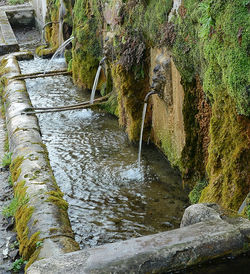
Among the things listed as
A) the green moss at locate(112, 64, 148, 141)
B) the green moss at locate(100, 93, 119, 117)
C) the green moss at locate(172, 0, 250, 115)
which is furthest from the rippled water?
the green moss at locate(172, 0, 250, 115)

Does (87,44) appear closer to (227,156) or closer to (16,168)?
(16,168)

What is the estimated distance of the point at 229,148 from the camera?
501 cm

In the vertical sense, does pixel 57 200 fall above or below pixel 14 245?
above

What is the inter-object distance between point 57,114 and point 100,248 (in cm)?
691

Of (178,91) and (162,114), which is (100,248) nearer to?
(178,91)

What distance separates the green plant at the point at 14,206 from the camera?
5.54 meters

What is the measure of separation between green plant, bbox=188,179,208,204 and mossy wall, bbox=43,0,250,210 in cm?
10

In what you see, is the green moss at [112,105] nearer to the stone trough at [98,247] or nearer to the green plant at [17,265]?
the stone trough at [98,247]

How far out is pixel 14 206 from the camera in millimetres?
5836

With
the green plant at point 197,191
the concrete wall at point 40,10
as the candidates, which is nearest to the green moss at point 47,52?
the concrete wall at point 40,10

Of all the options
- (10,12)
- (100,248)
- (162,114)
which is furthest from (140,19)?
(10,12)

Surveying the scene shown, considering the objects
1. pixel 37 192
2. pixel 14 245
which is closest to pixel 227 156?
pixel 37 192

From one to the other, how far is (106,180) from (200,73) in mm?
2282

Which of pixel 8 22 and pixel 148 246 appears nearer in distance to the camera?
pixel 148 246
